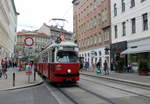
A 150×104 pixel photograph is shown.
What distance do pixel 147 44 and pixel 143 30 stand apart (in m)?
2.31

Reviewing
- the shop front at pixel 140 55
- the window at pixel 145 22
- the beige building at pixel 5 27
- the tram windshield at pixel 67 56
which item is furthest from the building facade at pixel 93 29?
the tram windshield at pixel 67 56

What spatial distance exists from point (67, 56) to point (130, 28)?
19639 millimetres

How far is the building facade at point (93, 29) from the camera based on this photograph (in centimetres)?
4201

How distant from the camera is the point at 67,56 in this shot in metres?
15.5

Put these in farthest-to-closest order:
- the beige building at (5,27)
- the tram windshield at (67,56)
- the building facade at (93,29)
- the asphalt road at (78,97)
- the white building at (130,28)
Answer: the beige building at (5,27) → the building facade at (93,29) → the white building at (130,28) → the tram windshield at (67,56) → the asphalt road at (78,97)

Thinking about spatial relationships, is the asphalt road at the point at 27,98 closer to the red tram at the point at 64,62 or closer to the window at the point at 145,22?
the red tram at the point at 64,62

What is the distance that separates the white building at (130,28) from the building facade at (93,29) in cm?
224

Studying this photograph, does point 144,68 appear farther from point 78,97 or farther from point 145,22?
point 78,97

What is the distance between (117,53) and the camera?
1423 inches

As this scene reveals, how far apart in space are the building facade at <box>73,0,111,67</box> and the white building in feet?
7.35

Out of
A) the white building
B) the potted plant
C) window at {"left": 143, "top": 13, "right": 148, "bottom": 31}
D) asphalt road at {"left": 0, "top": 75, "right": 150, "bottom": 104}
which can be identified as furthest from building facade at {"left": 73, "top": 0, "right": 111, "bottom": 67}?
asphalt road at {"left": 0, "top": 75, "right": 150, "bottom": 104}

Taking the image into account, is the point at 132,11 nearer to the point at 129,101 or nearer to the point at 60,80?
the point at 60,80

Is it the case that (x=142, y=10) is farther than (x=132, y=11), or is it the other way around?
(x=132, y=11)

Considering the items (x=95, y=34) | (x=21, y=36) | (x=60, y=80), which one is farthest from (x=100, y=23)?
(x=21, y=36)
